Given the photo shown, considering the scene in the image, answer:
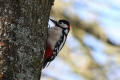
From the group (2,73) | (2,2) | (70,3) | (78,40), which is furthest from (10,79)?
(70,3)

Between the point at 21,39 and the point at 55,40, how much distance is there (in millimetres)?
1420

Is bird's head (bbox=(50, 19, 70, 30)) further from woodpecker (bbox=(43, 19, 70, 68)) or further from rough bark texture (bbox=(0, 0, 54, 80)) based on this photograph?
rough bark texture (bbox=(0, 0, 54, 80))

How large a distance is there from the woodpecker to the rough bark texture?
95cm

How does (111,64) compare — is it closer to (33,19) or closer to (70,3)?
(70,3)

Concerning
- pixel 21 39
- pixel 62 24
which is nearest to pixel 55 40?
pixel 62 24

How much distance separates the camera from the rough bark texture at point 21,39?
106 inches

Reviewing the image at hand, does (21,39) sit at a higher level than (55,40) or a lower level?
higher

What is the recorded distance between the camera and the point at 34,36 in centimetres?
287

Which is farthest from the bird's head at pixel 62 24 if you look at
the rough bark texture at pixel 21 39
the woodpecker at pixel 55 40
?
the rough bark texture at pixel 21 39

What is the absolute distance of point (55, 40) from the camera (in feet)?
13.7

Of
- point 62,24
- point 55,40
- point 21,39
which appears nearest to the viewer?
point 21,39

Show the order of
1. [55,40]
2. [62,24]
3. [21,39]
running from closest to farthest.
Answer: [21,39] → [55,40] → [62,24]

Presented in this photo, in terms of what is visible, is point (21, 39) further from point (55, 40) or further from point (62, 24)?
point (62, 24)

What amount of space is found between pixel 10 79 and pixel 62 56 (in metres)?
3.96
